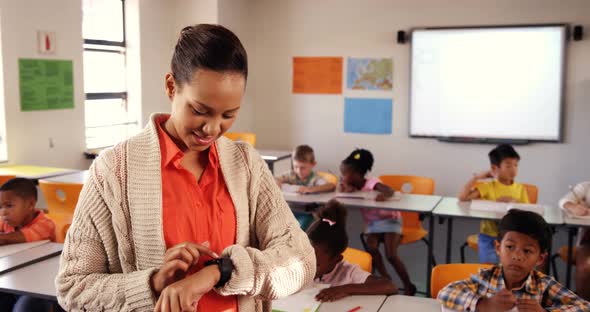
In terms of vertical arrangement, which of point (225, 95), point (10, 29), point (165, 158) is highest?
point (10, 29)

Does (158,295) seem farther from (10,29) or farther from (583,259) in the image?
(10,29)

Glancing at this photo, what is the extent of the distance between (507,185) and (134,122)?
3794 millimetres

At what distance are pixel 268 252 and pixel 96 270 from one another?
27cm

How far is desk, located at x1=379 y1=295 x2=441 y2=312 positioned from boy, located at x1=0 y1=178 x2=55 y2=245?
1709 millimetres

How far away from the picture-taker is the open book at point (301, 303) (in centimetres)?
212

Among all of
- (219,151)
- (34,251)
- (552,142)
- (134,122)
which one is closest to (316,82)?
(134,122)

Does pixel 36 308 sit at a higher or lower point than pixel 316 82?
lower

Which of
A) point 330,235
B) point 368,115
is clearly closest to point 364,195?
Answer: point 330,235

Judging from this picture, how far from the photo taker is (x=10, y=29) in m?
4.50

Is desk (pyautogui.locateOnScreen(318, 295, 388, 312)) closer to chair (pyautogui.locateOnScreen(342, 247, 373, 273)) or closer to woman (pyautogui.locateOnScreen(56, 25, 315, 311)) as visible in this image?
chair (pyautogui.locateOnScreen(342, 247, 373, 273))

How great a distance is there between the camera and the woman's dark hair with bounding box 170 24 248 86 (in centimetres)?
92

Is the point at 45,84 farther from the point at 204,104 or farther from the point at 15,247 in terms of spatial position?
the point at 204,104

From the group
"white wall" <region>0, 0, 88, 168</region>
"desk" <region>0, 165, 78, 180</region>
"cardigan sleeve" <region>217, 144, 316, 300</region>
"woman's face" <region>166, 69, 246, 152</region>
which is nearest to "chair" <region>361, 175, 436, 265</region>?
"desk" <region>0, 165, 78, 180</region>

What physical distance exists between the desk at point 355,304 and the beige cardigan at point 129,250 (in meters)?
1.20
